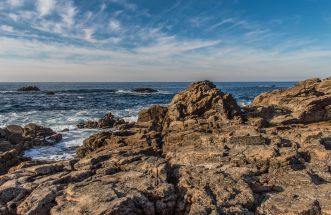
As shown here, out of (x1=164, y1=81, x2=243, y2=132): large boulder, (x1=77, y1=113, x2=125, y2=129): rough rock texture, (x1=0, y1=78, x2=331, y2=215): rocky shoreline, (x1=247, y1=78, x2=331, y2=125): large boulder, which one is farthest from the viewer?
(x1=77, y1=113, x2=125, y2=129): rough rock texture

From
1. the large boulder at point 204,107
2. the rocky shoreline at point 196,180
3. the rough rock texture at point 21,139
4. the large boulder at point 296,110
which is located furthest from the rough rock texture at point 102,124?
→ the rocky shoreline at point 196,180

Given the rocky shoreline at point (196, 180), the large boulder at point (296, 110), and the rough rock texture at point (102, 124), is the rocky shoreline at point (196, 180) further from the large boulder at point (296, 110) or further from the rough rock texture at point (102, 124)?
the rough rock texture at point (102, 124)

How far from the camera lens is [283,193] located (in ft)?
26.7

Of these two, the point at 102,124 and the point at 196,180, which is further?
the point at 102,124

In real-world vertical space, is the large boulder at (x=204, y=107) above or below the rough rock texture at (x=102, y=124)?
above

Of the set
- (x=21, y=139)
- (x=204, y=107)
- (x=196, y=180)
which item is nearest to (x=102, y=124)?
(x=21, y=139)

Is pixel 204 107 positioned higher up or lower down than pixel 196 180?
higher up

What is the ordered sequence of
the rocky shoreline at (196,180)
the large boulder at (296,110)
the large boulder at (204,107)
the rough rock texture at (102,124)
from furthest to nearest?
1. the rough rock texture at (102,124)
2. the large boulder at (204,107)
3. the large boulder at (296,110)
4. the rocky shoreline at (196,180)

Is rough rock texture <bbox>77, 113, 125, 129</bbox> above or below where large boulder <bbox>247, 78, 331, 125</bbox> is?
below

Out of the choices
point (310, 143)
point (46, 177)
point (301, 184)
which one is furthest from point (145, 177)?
point (310, 143)

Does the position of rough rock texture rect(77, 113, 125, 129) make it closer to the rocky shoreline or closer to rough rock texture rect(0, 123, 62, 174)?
rough rock texture rect(0, 123, 62, 174)

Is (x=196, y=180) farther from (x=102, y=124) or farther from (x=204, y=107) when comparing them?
(x=102, y=124)

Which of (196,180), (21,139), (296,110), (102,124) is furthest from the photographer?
(102,124)

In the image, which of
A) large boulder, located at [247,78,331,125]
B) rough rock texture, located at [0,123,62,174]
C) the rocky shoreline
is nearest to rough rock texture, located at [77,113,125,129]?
rough rock texture, located at [0,123,62,174]
